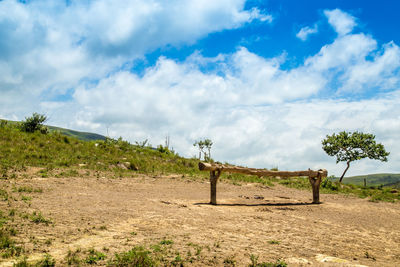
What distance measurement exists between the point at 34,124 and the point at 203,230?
20.0m

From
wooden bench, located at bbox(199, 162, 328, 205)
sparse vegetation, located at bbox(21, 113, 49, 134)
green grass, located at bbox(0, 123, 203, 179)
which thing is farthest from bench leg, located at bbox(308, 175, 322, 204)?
sparse vegetation, located at bbox(21, 113, 49, 134)

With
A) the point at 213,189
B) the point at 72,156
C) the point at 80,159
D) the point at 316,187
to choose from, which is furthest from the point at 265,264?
the point at 72,156

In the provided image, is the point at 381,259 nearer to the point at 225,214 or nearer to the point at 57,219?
the point at 225,214

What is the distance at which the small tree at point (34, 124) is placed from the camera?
71.2ft

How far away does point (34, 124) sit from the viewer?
22.0m

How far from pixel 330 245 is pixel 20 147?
56.1 ft

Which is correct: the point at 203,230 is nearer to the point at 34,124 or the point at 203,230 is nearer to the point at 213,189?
the point at 213,189

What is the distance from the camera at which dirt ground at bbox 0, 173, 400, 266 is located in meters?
5.52

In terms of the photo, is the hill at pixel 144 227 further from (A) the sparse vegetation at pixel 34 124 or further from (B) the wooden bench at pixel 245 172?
(A) the sparse vegetation at pixel 34 124

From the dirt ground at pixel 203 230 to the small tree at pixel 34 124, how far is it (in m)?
11.2

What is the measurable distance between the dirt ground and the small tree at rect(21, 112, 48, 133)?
11214mm

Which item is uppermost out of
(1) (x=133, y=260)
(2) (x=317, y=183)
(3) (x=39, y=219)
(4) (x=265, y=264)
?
(2) (x=317, y=183)

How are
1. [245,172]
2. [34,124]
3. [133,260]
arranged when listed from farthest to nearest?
[34,124]
[245,172]
[133,260]

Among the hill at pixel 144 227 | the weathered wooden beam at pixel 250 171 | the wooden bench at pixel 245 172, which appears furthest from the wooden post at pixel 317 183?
the hill at pixel 144 227
